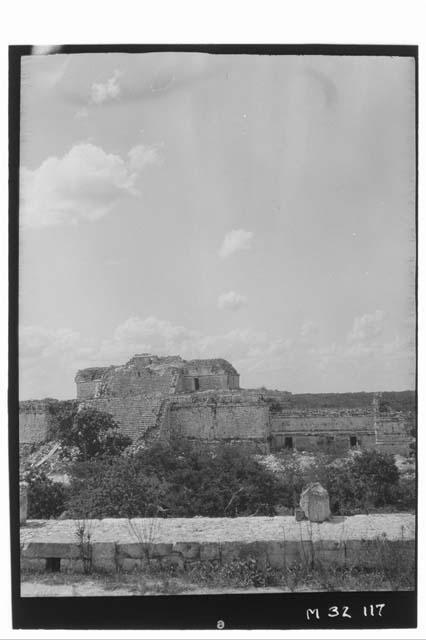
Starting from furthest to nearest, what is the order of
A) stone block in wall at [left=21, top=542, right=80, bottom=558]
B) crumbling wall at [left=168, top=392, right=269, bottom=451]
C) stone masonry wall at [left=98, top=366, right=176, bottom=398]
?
crumbling wall at [left=168, top=392, right=269, bottom=451], stone masonry wall at [left=98, top=366, right=176, bottom=398], stone block in wall at [left=21, top=542, right=80, bottom=558]

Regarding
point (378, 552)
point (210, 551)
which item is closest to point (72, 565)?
point (210, 551)

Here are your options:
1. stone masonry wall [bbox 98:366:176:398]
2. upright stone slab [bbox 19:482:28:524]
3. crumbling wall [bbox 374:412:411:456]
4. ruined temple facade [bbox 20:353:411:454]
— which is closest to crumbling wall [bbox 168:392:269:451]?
ruined temple facade [bbox 20:353:411:454]

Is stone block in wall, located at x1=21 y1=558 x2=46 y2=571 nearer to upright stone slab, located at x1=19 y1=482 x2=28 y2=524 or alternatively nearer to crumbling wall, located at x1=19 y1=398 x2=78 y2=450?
upright stone slab, located at x1=19 y1=482 x2=28 y2=524

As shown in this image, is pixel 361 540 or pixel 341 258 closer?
pixel 361 540

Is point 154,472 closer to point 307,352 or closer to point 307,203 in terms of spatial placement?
point 307,352

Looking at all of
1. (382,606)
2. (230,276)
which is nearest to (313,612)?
(382,606)

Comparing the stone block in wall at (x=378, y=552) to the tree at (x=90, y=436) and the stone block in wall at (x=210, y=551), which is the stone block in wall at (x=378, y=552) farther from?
the tree at (x=90, y=436)
